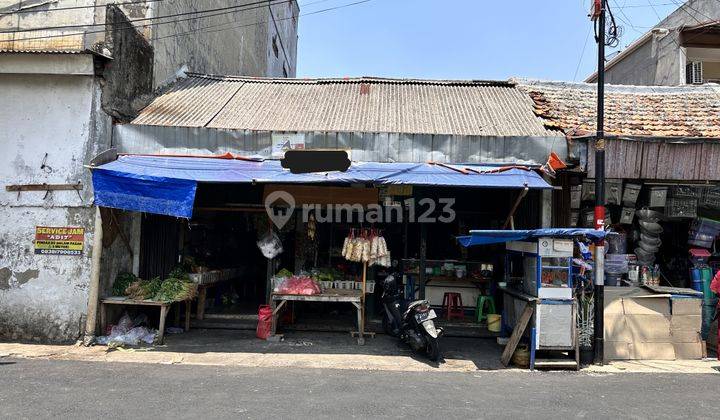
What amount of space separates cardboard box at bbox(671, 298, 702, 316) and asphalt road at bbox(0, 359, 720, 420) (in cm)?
123

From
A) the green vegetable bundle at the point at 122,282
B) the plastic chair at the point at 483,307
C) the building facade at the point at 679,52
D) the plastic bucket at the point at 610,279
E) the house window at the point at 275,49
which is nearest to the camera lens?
the green vegetable bundle at the point at 122,282

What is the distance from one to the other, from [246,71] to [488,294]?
1205cm

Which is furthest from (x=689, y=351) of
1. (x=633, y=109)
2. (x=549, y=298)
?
(x=633, y=109)

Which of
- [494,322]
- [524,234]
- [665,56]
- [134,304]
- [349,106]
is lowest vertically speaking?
[494,322]

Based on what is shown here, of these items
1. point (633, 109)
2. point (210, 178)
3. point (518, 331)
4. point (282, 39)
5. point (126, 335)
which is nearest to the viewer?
point (518, 331)

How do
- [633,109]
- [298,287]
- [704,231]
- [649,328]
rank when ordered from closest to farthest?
[649,328] → [298,287] → [704,231] → [633,109]

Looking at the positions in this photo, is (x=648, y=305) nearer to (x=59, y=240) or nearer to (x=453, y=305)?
(x=453, y=305)

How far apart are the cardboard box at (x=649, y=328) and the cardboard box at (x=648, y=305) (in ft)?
0.27

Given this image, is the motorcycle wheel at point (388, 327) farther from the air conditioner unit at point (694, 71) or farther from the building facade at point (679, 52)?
the air conditioner unit at point (694, 71)

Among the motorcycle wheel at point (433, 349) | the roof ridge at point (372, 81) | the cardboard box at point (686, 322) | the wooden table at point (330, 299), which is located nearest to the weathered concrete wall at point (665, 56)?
the roof ridge at point (372, 81)

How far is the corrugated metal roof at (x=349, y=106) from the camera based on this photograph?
9.17 meters

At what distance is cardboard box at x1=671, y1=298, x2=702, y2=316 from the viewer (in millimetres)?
7969

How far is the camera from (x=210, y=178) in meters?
7.64

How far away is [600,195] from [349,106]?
5351 millimetres
